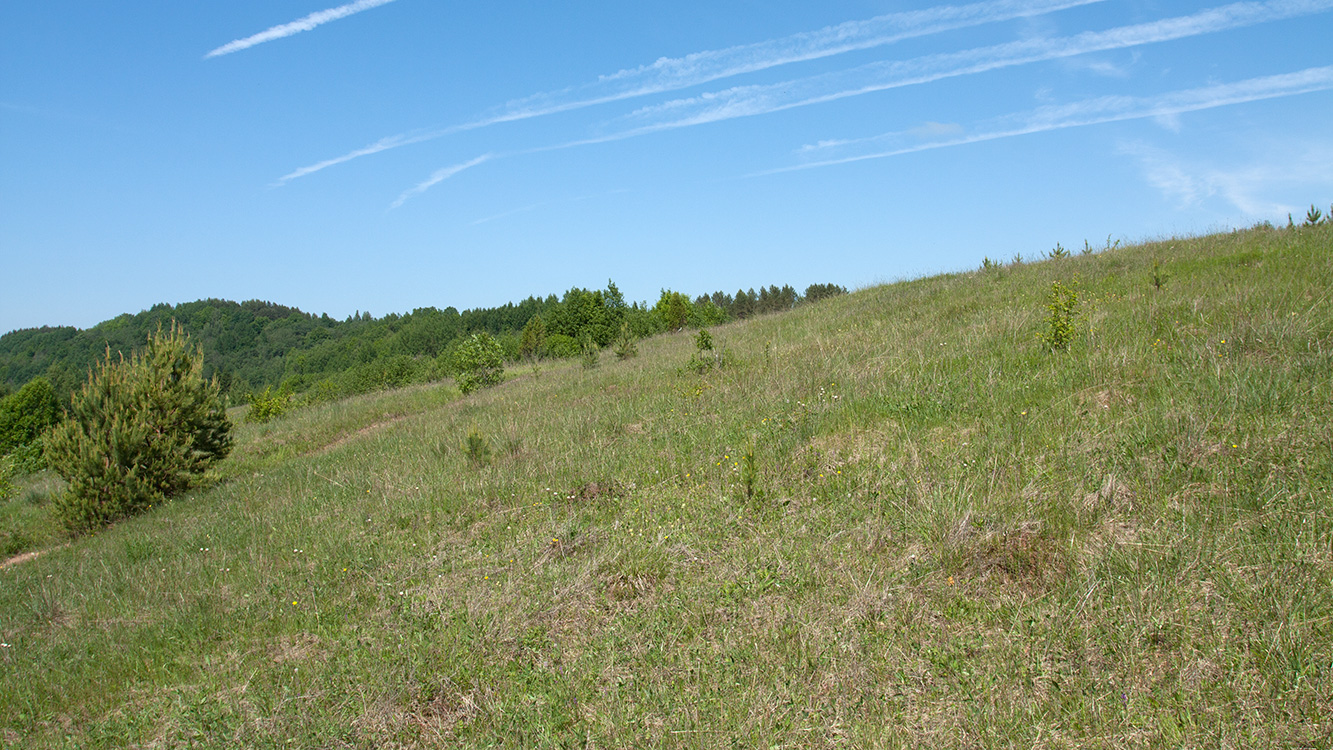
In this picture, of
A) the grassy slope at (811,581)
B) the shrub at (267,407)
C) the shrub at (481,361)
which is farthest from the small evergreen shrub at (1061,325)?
the shrub at (267,407)

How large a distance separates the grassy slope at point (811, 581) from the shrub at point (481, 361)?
10741 millimetres

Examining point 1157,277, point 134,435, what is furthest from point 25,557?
point 1157,277

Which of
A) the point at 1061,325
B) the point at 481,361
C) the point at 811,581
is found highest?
the point at 481,361

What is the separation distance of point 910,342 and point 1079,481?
4.96 meters

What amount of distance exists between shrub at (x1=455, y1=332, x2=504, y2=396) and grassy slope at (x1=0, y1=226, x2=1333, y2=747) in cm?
1074

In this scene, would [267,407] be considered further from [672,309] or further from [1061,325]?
[672,309]

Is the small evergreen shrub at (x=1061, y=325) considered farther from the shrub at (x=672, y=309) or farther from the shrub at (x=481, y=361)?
the shrub at (x=672, y=309)

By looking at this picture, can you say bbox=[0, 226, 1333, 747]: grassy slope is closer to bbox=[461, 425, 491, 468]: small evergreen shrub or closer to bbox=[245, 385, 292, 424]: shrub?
bbox=[461, 425, 491, 468]: small evergreen shrub

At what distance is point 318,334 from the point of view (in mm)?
134625

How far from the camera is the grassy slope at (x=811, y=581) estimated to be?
288 cm

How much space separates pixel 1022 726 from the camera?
104 inches

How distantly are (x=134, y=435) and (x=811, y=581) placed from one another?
1060cm

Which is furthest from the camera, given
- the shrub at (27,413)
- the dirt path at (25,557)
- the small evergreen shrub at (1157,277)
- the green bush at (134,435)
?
the shrub at (27,413)

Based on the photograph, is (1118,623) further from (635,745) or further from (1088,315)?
(1088,315)
